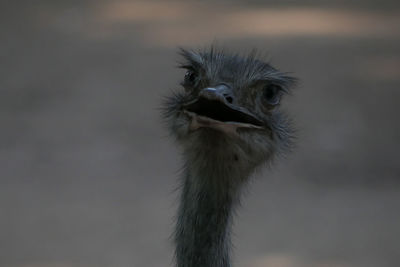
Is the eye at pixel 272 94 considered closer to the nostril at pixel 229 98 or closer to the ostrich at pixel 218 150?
the ostrich at pixel 218 150

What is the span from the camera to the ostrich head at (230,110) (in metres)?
2.11

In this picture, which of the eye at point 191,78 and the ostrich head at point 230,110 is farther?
the eye at point 191,78

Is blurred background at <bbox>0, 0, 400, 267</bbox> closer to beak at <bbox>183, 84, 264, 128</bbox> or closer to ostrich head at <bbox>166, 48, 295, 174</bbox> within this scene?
ostrich head at <bbox>166, 48, 295, 174</bbox>

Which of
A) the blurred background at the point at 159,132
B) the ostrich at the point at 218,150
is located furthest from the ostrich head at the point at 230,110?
the blurred background at the point at 159,132

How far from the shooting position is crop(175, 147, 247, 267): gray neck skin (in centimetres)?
227

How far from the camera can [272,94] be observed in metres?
2.33

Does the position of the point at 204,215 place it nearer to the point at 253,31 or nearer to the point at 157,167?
the point at 157,167

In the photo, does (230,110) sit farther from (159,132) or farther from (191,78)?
(159,132)

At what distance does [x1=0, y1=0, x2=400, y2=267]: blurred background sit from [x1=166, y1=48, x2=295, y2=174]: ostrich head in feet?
4.82

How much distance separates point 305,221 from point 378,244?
12.4 inches

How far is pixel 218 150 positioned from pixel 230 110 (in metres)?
0.12

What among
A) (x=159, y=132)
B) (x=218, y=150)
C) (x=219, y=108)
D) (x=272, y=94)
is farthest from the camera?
(x=159, y=132)

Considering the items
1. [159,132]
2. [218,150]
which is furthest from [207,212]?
[159,132]

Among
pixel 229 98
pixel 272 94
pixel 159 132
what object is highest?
pixel 159 132
